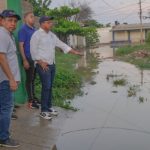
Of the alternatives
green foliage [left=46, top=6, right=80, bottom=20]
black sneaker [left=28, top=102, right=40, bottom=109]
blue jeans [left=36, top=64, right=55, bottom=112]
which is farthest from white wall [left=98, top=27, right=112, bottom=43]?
blue jeans [left=36, top=64, right=55, bottom=112]

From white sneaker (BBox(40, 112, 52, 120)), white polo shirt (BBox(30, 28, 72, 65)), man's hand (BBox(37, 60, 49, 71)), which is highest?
white polo shirt (BBox(30, 28, 72, 65))

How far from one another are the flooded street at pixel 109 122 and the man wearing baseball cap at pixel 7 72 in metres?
0.97

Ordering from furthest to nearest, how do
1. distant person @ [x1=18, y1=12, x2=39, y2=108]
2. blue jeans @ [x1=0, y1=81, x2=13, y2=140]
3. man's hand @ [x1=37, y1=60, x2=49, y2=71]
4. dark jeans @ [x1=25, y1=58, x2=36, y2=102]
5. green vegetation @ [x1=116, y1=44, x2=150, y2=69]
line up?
1. green vegetation @ [x1=116, y1=44, x2=150, y2=69]
2. dark jeans @ [x1=25, y1=58, x2=36, y2=102]
3. distant person @ [x1=18, y1=12, x2=39, y2=108]
4. man's hand @ [x1=37, y1=60, x2=49, y2=71]
5. blue jeans @ [x1=0, y1=81, x2=13, y2=140]

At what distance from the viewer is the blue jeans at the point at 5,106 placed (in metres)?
5.81

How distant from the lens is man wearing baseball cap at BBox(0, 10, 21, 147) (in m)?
5.67

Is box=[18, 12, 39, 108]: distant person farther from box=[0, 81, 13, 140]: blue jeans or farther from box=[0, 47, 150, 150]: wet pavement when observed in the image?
box=[0, 81, 13, 140]: blue jeans

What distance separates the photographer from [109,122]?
27.2 feet

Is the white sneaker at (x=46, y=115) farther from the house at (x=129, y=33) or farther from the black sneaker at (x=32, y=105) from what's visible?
the house at (x=129, y=33)

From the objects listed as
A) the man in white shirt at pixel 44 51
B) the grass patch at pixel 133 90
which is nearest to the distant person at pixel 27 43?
the man in white shirt at pixel 44 51

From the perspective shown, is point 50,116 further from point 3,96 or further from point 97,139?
point 3,96

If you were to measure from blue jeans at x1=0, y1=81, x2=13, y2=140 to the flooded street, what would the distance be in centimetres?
94

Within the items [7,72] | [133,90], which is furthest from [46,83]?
[133,90]

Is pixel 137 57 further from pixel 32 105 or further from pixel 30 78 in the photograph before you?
pixel 30 78

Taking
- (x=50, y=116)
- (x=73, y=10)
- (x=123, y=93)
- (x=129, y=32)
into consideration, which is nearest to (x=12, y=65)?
(x=50, y=116)
